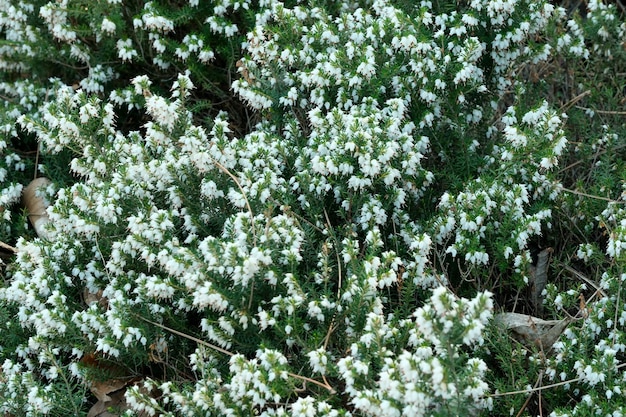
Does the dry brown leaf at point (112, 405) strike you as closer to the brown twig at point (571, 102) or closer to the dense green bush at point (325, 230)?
the dense green bush at point (325, 230)

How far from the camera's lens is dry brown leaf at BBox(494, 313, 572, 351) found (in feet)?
14.4

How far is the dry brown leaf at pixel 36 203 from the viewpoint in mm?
5586

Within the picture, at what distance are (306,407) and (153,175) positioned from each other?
5.56ft

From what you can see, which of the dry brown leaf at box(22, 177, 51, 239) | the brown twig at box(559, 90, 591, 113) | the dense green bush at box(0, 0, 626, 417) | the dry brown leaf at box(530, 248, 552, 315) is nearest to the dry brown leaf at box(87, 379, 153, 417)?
the dense green bush at box(0, 0, 626, 417)

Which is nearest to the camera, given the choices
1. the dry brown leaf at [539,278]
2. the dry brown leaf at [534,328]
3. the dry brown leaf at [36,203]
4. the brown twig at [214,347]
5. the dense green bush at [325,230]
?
the brown twig at [214,347]

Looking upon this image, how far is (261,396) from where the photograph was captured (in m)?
3.71

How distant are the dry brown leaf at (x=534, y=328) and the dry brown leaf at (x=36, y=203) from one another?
290 centimetres

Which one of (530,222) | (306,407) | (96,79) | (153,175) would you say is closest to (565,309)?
(530,222)

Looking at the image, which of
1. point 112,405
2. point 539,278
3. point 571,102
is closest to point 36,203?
point 112,405

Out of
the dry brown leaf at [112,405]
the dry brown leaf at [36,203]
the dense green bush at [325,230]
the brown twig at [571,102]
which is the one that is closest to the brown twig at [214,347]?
the dense green bush at [325,230]

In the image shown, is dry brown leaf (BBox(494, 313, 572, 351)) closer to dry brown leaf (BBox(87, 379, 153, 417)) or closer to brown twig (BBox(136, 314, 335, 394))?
brown twig (BBox(136, 314, 335, 394))

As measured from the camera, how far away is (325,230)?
14.5ft

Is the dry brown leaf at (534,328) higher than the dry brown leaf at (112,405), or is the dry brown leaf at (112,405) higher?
the dry brown leaf at (112,405)

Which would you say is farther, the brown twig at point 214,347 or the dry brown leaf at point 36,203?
the dry brown leaf at point 36,203
